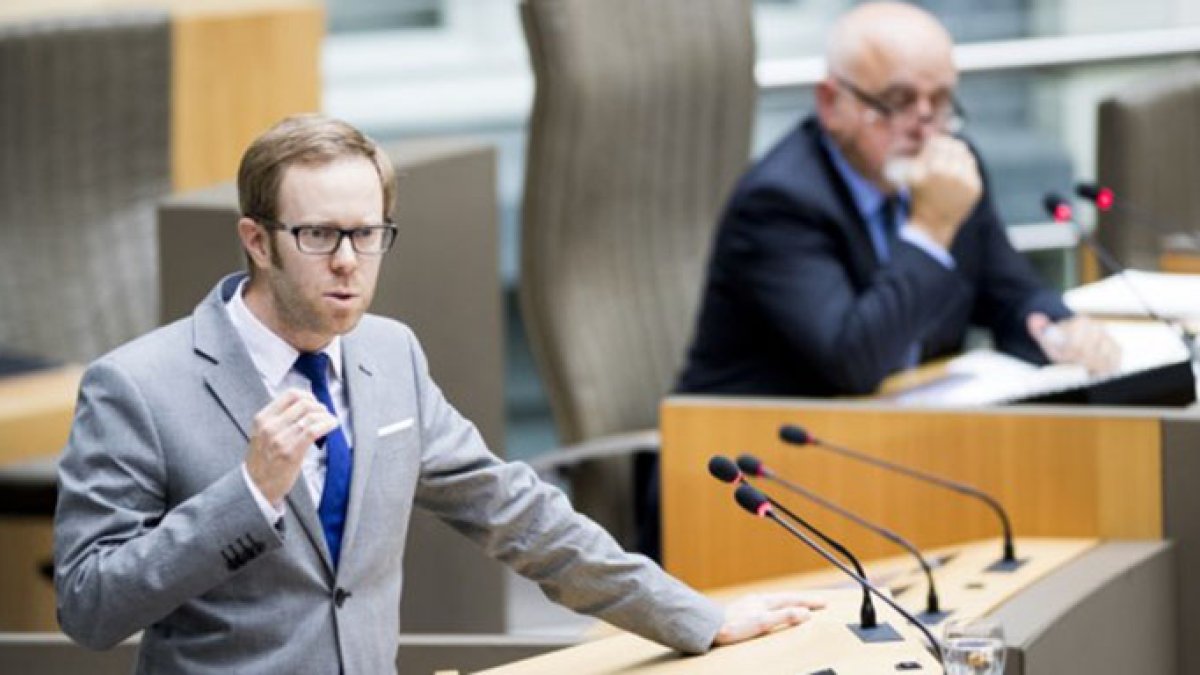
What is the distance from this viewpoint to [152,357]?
98.5 inches

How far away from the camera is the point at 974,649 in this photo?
2725 millimetres

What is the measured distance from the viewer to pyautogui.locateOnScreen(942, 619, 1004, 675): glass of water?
2.72 m

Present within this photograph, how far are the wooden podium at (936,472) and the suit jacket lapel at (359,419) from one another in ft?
4.46

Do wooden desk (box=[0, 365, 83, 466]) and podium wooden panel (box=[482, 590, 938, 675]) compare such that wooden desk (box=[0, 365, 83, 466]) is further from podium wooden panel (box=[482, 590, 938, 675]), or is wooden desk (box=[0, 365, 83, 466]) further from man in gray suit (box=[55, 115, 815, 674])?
man in gray suit (box=[55, 115, 815, 674])

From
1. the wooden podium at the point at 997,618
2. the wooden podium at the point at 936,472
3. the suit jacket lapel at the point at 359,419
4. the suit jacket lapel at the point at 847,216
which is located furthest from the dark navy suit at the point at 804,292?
the suit jacket lapel at the point at 359,419

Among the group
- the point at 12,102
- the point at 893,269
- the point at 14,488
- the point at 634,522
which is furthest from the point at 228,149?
the point at 893,269

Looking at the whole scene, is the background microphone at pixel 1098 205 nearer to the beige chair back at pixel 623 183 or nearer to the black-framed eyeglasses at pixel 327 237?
the beige chair back at pixel 623 183

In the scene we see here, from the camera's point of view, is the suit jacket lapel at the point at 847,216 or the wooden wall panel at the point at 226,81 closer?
the suit jacket lapel at the point at 847,216

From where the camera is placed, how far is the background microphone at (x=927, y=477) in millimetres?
3639

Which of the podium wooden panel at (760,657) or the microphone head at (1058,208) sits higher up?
the microphone head at (1058,208)

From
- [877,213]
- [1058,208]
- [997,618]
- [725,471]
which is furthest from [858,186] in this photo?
[725,471]

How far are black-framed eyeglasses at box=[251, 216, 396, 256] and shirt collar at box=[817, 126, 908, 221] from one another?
1920 mm

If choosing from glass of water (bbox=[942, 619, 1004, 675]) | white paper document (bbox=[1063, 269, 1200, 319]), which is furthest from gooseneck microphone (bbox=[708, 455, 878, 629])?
white paper document (bbox=[1063, 269, 1200, 319])

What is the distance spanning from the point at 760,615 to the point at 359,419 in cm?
57
